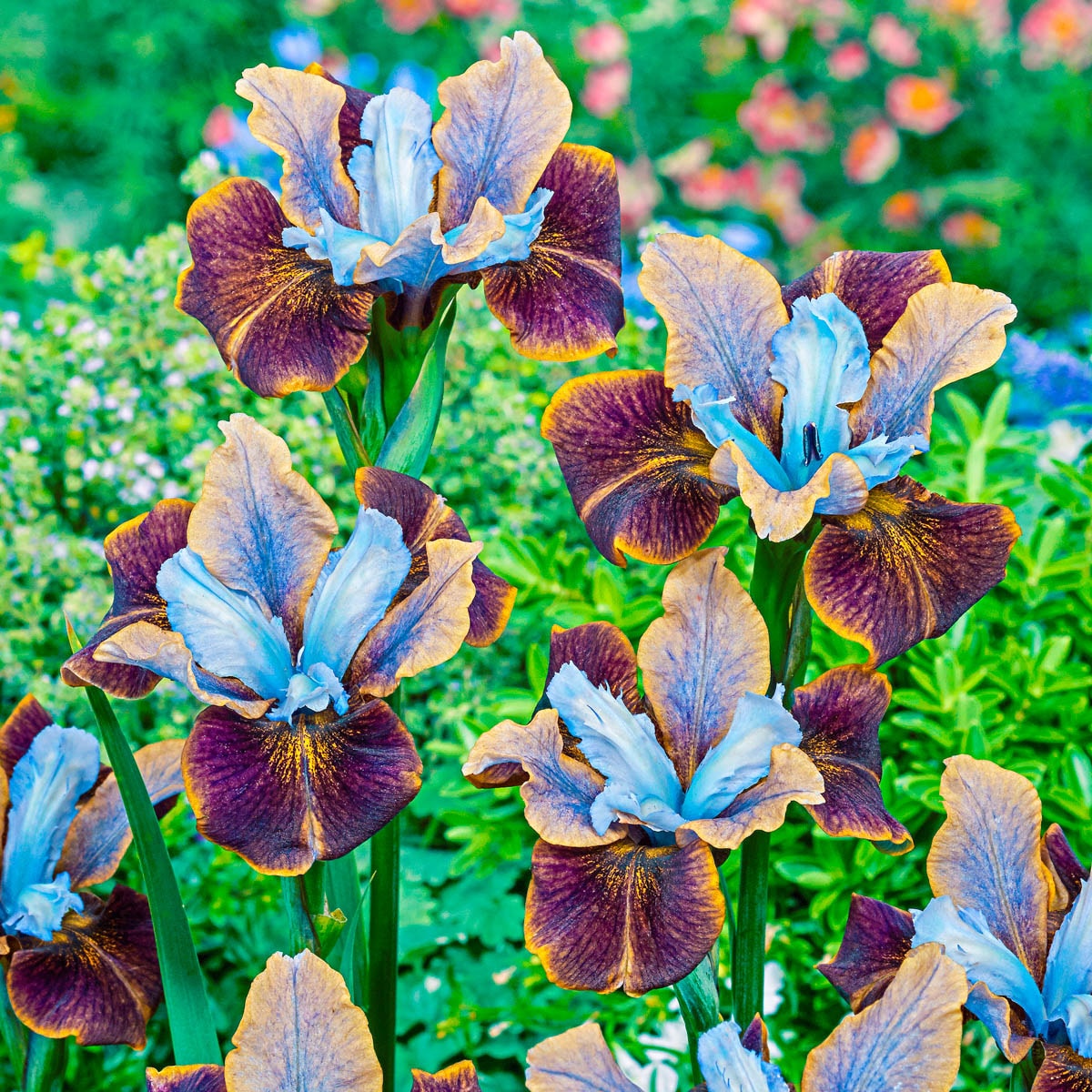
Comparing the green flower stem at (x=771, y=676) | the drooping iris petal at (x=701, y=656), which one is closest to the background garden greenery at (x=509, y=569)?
the green flower stem at (x=771, y=676)

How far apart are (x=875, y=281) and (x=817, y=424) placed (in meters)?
0.14

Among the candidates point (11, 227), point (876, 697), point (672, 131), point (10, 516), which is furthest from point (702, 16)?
point (876, 697)

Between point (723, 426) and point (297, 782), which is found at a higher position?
point (723, 426)

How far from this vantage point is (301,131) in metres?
1.02

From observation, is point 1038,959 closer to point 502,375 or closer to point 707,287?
point 707,287

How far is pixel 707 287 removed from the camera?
0.96 metres

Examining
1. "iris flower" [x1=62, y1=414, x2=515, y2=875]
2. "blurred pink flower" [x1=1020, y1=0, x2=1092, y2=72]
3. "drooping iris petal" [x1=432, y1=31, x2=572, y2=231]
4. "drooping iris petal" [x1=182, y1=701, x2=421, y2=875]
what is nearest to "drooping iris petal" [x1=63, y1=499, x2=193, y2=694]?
"iris flower" [x1=62, y1=414, x2=515, y2=875]

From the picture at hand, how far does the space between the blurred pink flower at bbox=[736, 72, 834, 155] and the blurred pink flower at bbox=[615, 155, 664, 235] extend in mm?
371

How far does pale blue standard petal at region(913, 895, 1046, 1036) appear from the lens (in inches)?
34.9

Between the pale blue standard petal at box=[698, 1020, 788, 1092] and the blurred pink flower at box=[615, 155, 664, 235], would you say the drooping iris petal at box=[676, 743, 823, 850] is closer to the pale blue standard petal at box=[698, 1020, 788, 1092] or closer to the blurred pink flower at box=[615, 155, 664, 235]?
the pale blue standard petal at box=[698, 1020, 788, 1092]

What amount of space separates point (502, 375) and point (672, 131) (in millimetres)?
2496

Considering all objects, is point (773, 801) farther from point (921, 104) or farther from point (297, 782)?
point (921, 104)

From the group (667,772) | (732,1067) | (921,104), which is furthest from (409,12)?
(732,1067)

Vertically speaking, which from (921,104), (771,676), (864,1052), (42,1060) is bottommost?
(42,1060)
